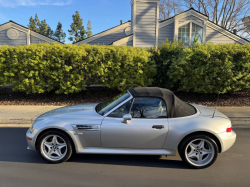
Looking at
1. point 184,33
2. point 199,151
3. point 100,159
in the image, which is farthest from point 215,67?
point 100,159

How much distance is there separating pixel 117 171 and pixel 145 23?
1130cm

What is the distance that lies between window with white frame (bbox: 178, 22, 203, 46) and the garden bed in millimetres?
5359

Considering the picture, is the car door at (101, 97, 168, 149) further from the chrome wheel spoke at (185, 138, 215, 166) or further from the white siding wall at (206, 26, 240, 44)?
the white siding wall at (206, 26, 240, 44)

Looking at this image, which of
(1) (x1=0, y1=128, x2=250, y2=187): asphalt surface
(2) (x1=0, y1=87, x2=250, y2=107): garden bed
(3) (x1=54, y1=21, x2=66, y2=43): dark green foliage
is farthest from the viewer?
(3) (x1=54, y1=21, x2=66, y2=43): dark green foliage

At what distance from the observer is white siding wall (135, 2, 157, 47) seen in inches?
508

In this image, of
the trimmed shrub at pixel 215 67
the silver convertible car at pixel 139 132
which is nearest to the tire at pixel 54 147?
the silver convertible car at pixel 139 132

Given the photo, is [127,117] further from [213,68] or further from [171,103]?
[213,68]

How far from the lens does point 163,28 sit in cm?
1362

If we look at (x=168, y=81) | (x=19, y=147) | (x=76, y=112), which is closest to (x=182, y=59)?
(x=168, y=81)

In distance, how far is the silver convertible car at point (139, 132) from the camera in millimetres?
3629

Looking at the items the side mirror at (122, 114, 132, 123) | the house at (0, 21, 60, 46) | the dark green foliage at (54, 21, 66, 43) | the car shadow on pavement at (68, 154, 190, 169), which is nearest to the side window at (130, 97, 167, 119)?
the side mirror at (122, 114, 132, 123)

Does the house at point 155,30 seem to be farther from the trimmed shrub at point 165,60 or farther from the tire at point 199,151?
the tire at point 199,151

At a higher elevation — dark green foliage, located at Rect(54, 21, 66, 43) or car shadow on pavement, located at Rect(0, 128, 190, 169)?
dark green foliage, located at Rect(54, 21, 66, 43)

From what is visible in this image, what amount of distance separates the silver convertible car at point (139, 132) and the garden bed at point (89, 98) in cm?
523
